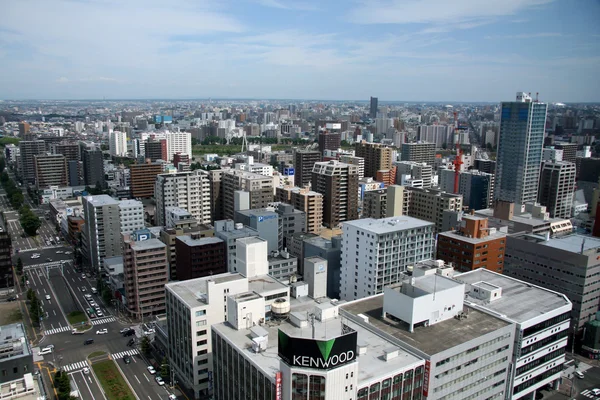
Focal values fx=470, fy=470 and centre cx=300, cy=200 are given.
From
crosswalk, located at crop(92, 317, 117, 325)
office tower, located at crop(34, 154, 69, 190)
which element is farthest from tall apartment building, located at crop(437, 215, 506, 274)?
office tower, located at crop(34, 154, 69, 190)

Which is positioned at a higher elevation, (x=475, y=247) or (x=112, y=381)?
(x=475, y=247)

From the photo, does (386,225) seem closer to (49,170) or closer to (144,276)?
(144,276)

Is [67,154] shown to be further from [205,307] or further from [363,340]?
[363,340]

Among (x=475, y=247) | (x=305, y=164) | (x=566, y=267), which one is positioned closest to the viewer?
(x=566, y=267)

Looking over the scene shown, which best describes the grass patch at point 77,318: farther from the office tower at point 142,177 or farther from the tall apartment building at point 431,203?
the office tower at point 142,177

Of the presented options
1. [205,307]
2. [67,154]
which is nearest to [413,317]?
[205,307]

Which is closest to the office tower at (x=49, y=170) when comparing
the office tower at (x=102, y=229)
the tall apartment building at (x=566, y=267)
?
the office tower at (x=102, y=229)

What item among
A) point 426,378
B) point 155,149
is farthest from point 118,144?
point 426,378
